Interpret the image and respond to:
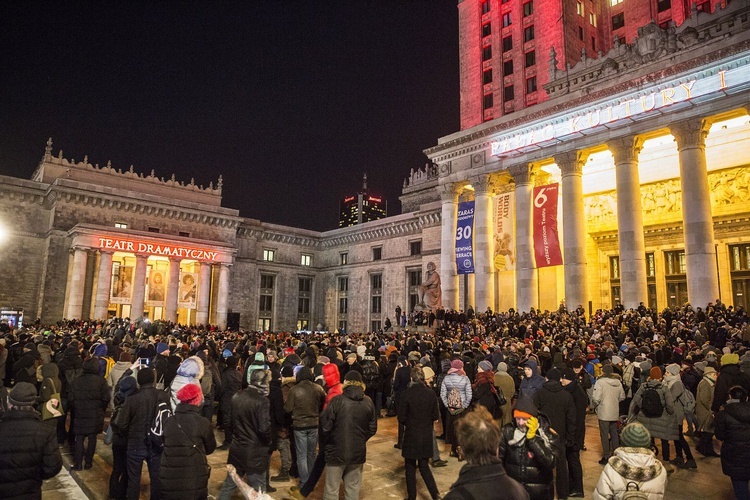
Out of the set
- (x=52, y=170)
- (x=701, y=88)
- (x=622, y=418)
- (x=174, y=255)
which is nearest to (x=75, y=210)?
(x=52, y=170)

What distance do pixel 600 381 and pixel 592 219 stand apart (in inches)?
1223

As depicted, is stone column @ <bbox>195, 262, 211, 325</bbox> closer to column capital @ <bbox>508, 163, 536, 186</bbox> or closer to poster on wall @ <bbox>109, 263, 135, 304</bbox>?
poster on wall @ <bbox>109, 263, 135, 304</bbox>

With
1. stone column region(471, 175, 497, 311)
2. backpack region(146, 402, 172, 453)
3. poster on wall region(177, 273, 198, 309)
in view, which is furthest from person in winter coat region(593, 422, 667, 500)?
poster on wall region(177, 273, 198, 309)

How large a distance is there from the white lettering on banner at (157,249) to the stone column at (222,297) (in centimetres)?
149

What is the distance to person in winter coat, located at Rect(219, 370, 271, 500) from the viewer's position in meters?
6.27

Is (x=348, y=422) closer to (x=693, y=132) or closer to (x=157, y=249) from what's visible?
(x=693, y=132)

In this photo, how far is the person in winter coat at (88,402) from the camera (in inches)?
324

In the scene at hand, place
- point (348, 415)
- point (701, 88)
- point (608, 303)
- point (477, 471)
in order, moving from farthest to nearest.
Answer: point (608, 303), point (701, 88), point (348, 415), point (477, 471)

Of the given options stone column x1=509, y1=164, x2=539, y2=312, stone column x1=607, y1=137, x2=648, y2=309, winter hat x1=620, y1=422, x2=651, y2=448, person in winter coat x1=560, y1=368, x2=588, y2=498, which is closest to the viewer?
winter hat x1=620, y1=422, x2=651, y2=448

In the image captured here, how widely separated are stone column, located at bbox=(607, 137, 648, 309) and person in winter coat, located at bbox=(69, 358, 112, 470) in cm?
2712

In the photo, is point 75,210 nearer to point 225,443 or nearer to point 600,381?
point 225,443

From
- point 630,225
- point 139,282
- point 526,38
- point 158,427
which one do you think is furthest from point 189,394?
point 526,38

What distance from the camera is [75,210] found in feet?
130

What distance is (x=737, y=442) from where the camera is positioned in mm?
6281
